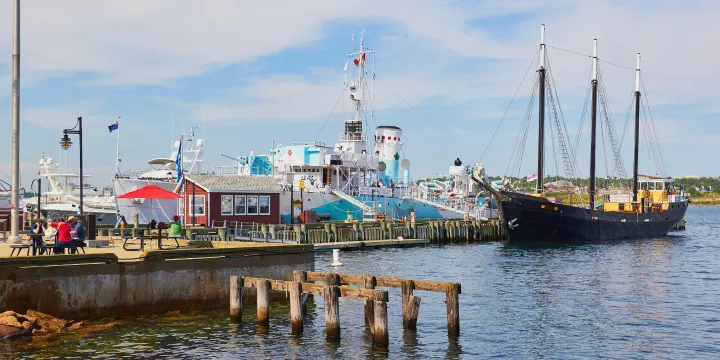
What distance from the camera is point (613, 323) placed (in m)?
26.2

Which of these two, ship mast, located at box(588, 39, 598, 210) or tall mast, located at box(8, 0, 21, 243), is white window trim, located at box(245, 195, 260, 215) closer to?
tall mast, located at box(8, 0, 21, 243)

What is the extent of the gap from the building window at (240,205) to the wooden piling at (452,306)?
91.3 ft

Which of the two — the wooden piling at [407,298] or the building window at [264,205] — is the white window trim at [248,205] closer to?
the building window at [264,205]

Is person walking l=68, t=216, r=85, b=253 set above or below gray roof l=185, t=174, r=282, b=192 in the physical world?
below

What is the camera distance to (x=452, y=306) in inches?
856

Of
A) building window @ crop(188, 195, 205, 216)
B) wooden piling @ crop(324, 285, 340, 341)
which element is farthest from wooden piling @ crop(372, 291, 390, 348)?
building window @ crop(188, 195, 205, 216)

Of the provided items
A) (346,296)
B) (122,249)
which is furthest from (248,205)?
(346,296)

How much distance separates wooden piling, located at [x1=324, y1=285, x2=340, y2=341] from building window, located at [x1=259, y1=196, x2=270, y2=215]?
2848 centimetres

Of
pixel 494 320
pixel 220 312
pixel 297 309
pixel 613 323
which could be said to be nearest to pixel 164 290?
pixel 220 312

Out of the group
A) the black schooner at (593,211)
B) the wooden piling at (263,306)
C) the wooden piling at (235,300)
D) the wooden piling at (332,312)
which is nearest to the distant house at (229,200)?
the black schooner at (593,211)

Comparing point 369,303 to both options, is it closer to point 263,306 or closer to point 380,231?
point 263,306

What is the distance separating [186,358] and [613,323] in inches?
561

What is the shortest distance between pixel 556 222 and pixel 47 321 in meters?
53.6

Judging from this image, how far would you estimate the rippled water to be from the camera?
67.6 feet
